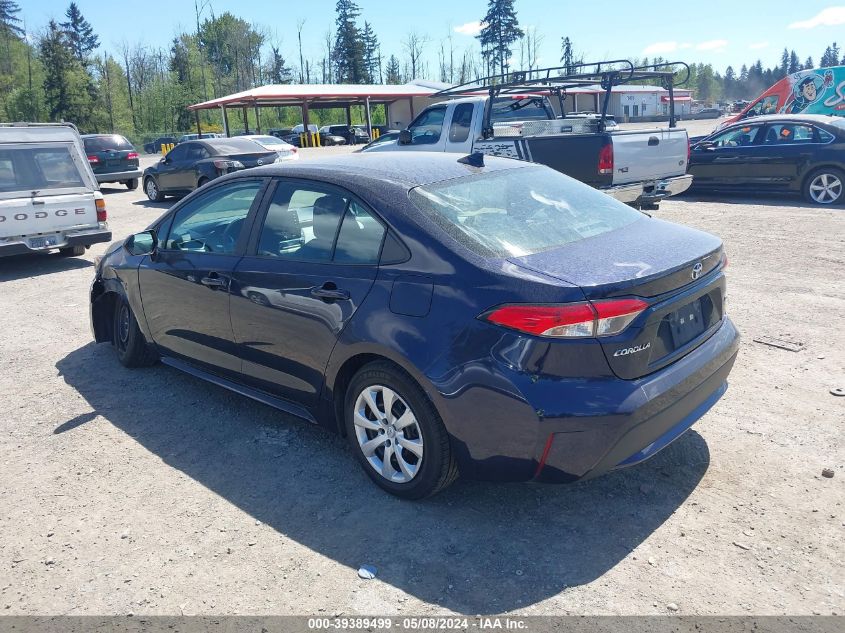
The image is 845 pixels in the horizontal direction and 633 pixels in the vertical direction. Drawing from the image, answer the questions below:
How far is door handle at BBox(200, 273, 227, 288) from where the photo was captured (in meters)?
4.32

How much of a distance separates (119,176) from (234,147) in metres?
7.23

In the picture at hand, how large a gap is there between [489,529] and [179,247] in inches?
115

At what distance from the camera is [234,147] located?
16500mm

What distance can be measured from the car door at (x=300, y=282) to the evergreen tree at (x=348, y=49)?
296 feet

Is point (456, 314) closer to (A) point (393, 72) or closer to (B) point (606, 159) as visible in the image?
(B) point (606, 159)

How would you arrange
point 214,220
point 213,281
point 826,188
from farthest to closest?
point 826,188 < point 214,220 < point 213,281

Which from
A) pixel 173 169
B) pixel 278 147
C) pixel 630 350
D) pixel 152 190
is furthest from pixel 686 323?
pixel 152 190

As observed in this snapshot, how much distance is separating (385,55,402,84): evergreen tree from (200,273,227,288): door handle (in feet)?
354

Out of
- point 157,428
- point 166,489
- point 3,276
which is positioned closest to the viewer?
point 166,489

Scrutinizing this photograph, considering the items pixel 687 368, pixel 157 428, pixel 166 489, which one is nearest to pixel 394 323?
pixel 687 368

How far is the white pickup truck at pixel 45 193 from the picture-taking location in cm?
923

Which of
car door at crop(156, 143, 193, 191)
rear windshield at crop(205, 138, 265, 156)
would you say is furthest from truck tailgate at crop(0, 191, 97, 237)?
car door at crop(156, 143, 193, 191)

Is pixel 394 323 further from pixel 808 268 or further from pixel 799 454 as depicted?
pixel 808 268

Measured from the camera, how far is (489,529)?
331 cm
